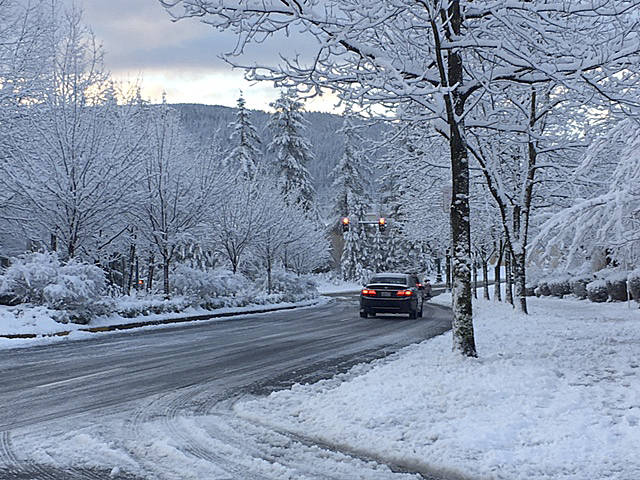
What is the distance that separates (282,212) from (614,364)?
31968 millimetres

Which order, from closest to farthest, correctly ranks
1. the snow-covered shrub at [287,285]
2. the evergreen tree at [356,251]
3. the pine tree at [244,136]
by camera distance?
the snow-covered shrub at [287,285]
the pine tree at [244,136]
the evergreen tree at [356,251]

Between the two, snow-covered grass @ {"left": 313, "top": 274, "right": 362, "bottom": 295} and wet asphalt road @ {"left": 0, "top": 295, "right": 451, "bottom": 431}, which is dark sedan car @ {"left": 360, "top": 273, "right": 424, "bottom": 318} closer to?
wet asphalt road @ {"left": 0, "top": 295, "right": 451, "bottom": 431}

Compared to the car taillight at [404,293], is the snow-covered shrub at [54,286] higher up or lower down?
higher up

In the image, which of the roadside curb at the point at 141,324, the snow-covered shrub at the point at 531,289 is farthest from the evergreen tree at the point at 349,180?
the roadside curb at the point at 141,324

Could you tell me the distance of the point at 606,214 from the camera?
10.5 m

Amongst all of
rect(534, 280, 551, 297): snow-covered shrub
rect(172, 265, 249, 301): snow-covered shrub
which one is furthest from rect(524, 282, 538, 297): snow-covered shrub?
rect(172, 265, 249, 301): snow-covered shrub

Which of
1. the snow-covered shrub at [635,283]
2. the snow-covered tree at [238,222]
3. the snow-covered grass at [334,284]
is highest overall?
the snow-covered tree at [238,222]

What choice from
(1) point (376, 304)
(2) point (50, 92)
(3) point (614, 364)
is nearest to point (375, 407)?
(3) point (614, 364)

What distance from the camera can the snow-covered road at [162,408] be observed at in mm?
5129

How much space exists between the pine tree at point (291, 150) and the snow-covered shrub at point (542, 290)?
30.7 m

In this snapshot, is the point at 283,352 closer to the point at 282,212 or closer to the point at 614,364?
the point at 614,364

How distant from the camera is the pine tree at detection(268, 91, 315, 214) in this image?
63906 mm

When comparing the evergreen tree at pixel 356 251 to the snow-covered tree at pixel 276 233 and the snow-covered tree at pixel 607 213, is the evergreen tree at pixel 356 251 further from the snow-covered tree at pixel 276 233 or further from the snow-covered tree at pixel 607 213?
the snow-covered tree at pixel 607 213

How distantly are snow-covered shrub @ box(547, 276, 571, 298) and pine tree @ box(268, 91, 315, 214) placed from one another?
32.6 meters
